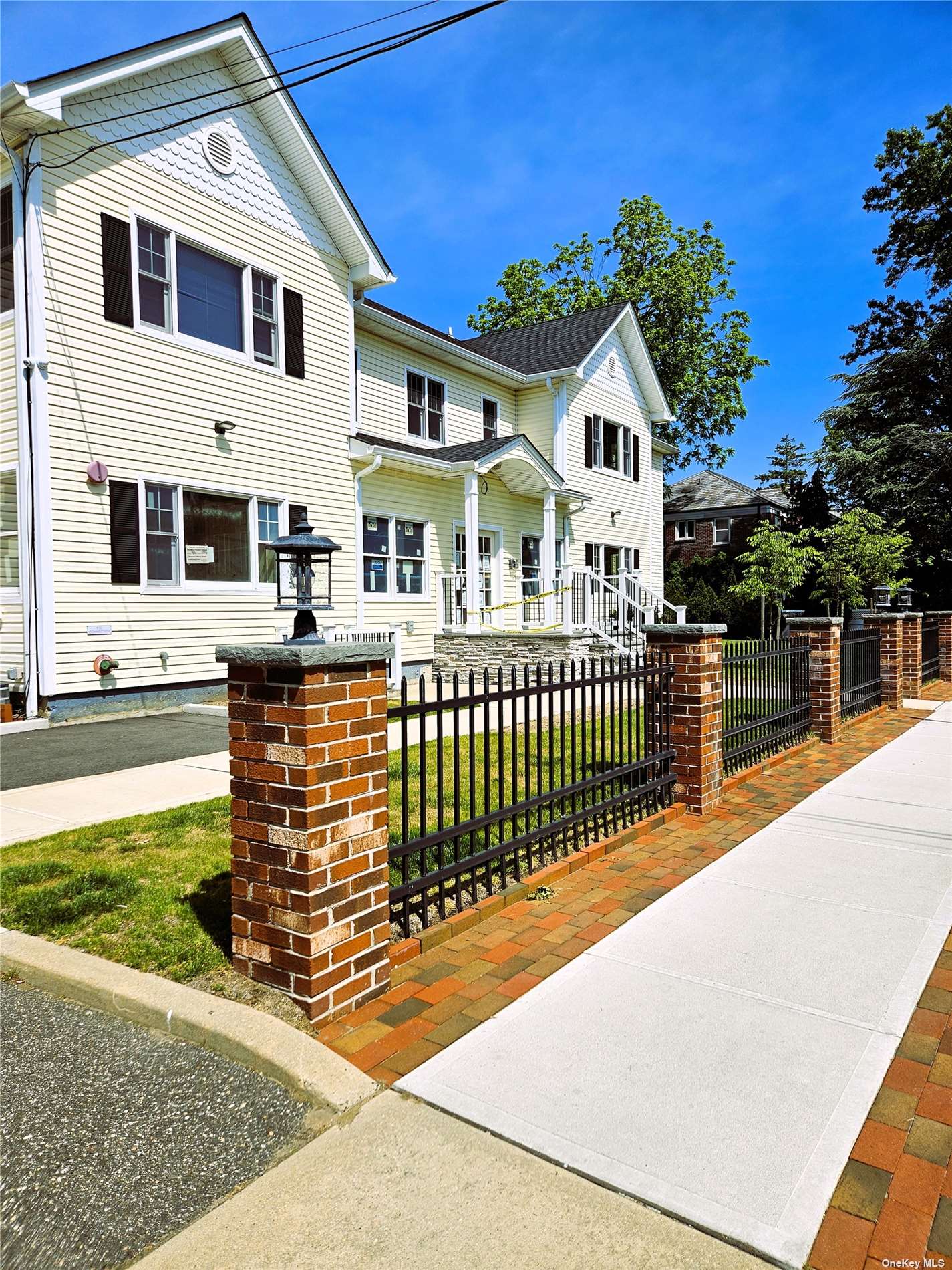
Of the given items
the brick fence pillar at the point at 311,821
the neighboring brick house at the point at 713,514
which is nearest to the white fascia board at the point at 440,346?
the brick fence pillar at the point at 311,821

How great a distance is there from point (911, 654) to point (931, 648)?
405 centimetres

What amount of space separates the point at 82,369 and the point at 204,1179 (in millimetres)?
10412

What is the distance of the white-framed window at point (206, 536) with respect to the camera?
36.6 feet

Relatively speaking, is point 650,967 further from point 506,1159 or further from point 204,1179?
point 204,1179

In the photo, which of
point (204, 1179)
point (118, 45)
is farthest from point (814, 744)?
point (118, 45)

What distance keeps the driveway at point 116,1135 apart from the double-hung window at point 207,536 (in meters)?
9.00

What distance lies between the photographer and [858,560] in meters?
23.6

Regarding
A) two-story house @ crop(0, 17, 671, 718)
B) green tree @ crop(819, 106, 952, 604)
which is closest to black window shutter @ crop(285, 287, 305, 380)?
two-story house @ crop(0, 17, 671, 718)

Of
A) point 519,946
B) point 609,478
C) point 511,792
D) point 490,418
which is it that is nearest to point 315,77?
point 511,792

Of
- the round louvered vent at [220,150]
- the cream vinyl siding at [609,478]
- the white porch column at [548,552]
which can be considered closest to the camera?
the round louvered vent at [220,150]

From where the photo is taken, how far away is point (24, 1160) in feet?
7.32

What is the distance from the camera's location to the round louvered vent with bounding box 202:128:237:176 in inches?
472

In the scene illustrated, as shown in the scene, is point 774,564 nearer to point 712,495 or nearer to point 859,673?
point 859,673

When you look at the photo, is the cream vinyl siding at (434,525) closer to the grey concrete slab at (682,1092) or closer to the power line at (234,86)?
the power line at (234,86)
